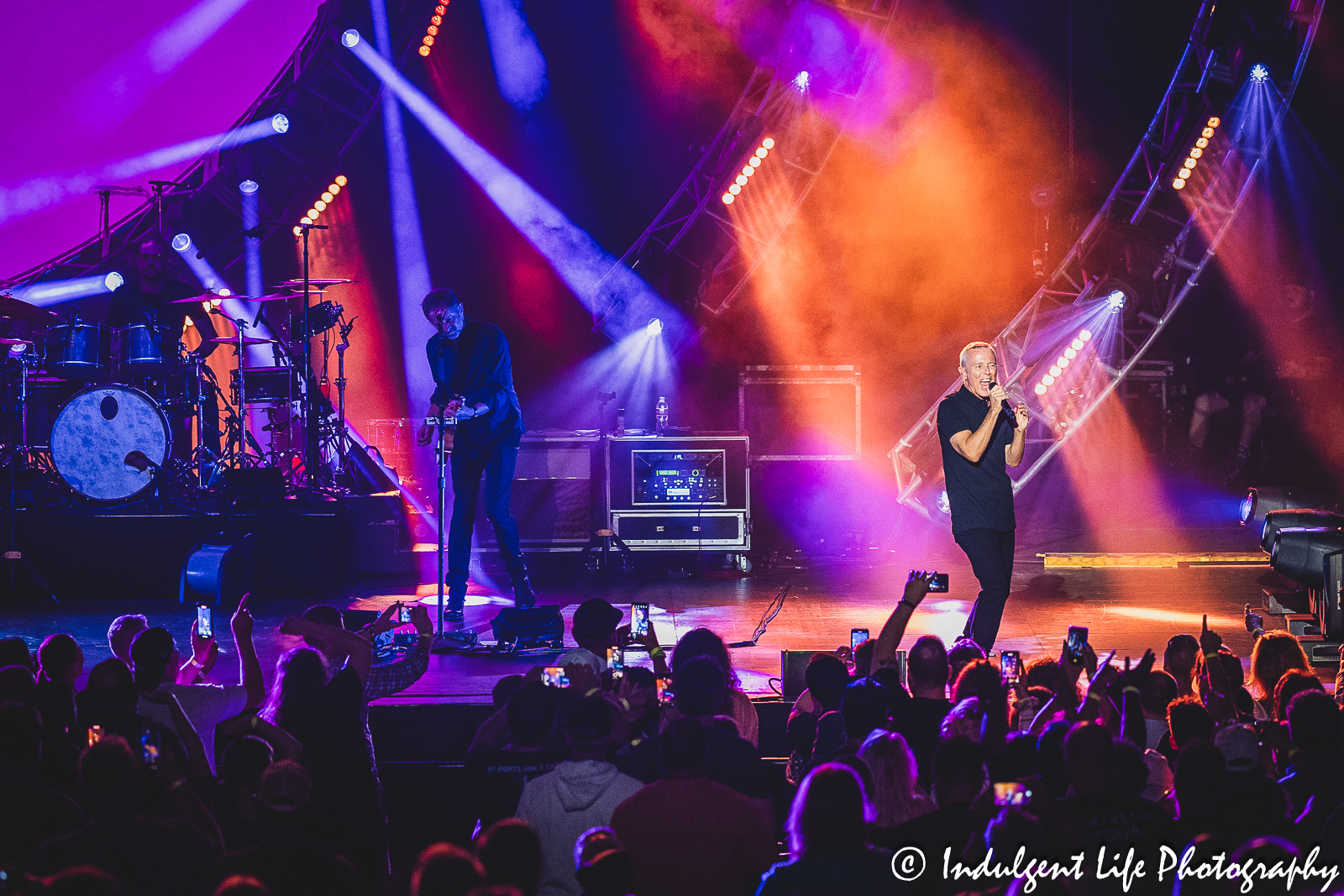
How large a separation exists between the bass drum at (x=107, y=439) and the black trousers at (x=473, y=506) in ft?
10.6

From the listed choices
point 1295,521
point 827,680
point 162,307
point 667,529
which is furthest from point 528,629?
point 162,307

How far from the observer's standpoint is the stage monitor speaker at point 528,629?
5.46 meters

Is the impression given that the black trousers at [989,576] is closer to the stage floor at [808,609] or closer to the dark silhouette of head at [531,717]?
the stage floor at [808,609]

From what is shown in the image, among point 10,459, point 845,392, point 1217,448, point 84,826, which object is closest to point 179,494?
point 10,459

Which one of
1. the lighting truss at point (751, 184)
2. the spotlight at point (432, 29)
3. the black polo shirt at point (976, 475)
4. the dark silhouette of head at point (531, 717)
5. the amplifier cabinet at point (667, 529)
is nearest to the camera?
the dark silhouette of head at point (531, 717)

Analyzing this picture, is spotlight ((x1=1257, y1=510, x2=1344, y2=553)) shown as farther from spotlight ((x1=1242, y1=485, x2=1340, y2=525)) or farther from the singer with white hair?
the singer with white hair

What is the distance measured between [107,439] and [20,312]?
108 centimetres

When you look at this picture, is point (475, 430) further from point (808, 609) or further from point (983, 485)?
point (983, 485)

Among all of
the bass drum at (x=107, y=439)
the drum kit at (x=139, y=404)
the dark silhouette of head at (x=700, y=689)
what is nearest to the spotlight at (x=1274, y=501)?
the dark silhouette of head at (x=700, y=689)

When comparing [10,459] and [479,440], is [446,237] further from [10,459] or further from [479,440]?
[479,440]

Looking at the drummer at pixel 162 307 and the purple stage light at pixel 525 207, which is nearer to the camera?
the drummer at pixel 162 307

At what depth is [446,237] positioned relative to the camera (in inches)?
439

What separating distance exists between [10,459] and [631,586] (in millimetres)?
4614

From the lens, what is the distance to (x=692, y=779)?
259cm
